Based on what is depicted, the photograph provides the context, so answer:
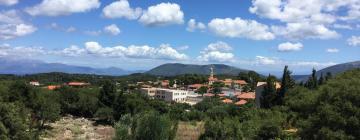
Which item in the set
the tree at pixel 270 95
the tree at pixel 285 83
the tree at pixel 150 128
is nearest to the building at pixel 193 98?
the tree at pixel 270 95

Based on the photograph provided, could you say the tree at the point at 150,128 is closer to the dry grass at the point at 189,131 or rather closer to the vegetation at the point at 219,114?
the vegetation at the point at 219,114

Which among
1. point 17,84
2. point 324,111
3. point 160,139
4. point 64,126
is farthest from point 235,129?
point 17,84

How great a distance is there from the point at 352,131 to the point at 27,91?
51268 millimetres

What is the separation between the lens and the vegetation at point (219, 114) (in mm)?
26656

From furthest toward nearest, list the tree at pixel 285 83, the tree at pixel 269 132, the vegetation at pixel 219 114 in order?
the tree at pixel 285 83 → the tree at pixel 269 132 → the vegetation at pixel 219 114

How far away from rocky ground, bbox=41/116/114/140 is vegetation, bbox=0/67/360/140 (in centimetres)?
155

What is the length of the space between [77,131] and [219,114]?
23.6 meters

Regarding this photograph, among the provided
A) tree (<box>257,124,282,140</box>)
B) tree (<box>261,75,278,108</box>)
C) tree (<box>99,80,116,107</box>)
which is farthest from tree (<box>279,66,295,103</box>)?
tree (<box>99,80,116,107</box>)

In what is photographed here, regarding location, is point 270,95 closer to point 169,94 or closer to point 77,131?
point 77,131

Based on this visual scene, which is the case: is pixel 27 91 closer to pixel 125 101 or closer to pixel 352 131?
pixel 125 101

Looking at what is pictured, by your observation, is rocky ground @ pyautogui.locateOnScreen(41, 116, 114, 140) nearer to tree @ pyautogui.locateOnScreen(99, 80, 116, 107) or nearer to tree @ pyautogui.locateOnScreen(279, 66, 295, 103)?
tree @ pyautogui.locateOnScreen(99, 80, 116, 107)

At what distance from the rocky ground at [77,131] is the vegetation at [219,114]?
61.0 inches

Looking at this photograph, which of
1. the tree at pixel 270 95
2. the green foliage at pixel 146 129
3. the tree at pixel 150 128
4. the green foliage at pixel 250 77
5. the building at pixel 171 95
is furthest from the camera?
the green foliage at pixel 250 77

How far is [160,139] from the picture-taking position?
30406mm
